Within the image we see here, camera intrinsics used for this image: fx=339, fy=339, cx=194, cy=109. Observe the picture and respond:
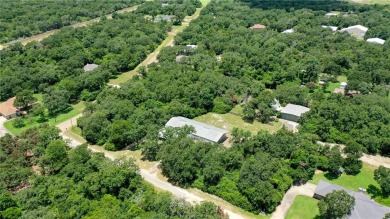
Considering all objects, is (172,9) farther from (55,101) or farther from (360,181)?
(360,181)

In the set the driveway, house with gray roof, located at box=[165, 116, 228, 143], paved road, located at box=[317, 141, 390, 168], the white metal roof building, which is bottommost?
the white metal roof building

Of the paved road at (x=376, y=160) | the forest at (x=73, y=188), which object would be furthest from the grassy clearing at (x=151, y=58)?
the paved road at (x=376, y=160)

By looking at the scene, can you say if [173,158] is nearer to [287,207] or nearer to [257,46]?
[287,207]

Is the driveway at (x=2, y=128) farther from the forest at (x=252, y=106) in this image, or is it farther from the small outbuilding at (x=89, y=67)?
the small outbuilding at (x=89, y=67)

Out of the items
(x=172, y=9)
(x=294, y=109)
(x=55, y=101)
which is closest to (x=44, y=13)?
(x=172, y=9)

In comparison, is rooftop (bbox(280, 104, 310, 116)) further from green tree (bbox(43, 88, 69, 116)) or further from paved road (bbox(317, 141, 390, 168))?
green tree (bbox(43, 88, 69, 116))

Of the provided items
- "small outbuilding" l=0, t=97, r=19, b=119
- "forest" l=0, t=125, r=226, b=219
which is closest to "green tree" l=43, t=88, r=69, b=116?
"small outbuilding" l=0, t=97, r=19, b=119
